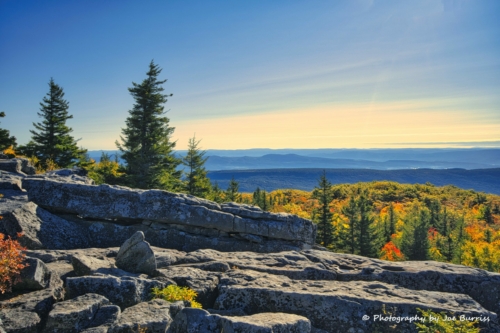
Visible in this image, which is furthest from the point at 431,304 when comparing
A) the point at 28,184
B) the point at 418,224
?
the point at 418,224

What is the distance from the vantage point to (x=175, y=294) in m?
8.62

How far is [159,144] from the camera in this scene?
3061 cm

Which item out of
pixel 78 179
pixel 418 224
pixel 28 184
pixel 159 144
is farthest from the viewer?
pixel 418 224

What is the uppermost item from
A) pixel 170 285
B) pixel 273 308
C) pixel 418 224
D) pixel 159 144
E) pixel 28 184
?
pixel 159 144

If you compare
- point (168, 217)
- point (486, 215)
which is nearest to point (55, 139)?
point (168, 217)

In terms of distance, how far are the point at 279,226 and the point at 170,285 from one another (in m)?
6.79

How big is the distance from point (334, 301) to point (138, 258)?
20.2 ft

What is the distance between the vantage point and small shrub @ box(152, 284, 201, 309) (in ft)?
28.0

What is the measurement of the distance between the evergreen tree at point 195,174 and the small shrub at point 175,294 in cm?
2587

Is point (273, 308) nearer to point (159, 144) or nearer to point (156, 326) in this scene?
point (156, 326)

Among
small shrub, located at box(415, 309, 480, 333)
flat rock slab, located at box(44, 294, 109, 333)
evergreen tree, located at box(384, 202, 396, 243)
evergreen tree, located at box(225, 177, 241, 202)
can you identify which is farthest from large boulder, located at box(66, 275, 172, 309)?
evergreen tree, located at box(384, 202, 396, 243)

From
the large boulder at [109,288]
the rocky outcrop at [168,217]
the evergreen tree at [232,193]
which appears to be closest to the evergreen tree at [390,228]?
the evergreen tree at [232,193]

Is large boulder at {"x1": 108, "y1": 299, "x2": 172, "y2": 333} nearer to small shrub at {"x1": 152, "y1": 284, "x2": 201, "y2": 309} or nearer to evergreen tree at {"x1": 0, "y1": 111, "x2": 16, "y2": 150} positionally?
small shrub at {"x1": 152, "y1": 284, "x2": 201, "y2": 309}

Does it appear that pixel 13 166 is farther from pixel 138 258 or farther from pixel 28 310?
pixel 28 310
